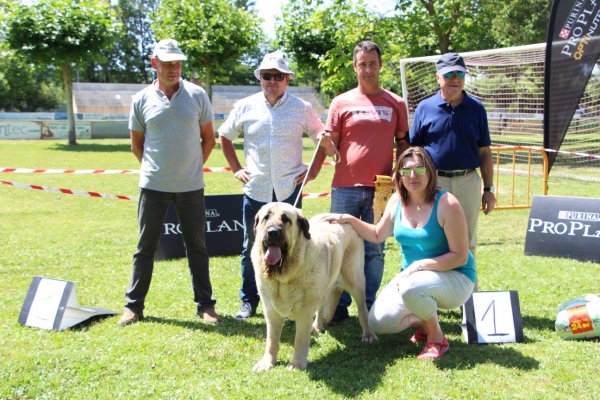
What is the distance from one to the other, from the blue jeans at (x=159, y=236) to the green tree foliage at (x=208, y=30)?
2655 cm

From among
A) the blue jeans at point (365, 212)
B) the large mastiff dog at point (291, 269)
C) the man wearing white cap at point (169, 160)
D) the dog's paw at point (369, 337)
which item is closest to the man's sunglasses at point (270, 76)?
the man wearing white cap at point (169, 160)

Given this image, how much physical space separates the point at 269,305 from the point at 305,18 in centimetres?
2777

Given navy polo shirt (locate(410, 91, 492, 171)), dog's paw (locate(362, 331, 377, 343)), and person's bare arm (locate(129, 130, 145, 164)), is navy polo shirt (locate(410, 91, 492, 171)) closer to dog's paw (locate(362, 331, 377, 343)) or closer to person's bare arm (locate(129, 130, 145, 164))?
dog's paw (locate(362, 331, 377, 343))

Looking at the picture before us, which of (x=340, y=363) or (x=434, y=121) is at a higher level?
(x=434, y=121)

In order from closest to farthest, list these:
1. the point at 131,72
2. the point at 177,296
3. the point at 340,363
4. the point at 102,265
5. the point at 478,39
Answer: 1. the point at 340,363
2. the point at 177,296
3. the point at 102,265
4. the point at 478,39
5. the point at 131,72

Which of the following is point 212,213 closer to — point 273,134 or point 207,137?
point 207,137

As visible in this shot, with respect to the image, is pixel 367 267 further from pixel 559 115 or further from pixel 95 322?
pixel 559 115

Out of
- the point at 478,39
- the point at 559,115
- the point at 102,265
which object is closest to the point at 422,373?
the point at 102,265

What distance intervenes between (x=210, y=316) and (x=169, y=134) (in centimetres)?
161

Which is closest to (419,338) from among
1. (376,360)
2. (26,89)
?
(376,360)

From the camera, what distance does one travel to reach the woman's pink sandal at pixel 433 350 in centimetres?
396

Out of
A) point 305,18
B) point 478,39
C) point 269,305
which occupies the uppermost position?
point 305,18

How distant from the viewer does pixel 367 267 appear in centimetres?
489

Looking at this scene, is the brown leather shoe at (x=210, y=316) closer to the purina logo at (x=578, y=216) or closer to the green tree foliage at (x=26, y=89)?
the purina logo at (x=578, y=216)
